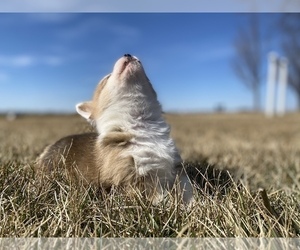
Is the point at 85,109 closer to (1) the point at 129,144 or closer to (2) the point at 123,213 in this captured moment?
(1) the point at 129,144

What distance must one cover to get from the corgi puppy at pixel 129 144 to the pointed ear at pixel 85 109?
0.12 feet

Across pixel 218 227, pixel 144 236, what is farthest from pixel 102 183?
pixel 218 227

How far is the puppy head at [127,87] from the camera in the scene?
7.10 feet

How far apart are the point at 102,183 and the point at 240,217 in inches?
23.4

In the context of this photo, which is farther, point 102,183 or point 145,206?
point 102,183

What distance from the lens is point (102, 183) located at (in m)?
2.00

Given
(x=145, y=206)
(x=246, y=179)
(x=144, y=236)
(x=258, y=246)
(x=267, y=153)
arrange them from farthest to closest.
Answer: (x=267, y=153)
(x=246, y=179)
(x=145, y=206)
(x=144, y=236)
(x=258, y=246)

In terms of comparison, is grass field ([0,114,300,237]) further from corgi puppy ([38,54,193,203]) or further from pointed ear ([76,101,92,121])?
pointed ear ([76,101,92,121])

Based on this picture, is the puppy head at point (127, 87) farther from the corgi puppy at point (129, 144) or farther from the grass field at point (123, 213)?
the grass field at point (123, 213)

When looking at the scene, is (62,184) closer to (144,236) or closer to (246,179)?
(144,236)

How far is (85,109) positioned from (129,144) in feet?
1.48

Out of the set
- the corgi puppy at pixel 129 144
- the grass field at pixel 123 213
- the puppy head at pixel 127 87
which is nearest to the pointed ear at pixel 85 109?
the corgi puppy at pixel 129 144

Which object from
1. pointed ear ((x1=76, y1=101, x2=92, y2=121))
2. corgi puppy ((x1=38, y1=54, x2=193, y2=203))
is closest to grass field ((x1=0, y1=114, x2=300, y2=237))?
corgi puppy ((x1=38, y1=54, x2=193, y2=203))

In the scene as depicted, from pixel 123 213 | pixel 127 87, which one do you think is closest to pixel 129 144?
pixel 127 87
